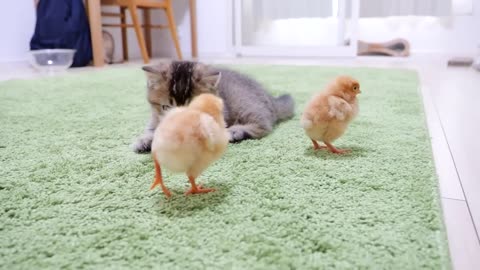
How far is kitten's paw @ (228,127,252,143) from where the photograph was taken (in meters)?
1.21

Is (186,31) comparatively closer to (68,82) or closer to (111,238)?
(68,82)

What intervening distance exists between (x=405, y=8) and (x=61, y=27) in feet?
12.4

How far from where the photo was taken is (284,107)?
152 cm

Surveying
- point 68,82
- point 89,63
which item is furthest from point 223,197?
point 89,63

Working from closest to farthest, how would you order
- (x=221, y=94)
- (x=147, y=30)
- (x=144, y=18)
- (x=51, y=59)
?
(x=221, y=94)
(x=51, y=59)
(x=144, y=18)
(x=147, y=30)

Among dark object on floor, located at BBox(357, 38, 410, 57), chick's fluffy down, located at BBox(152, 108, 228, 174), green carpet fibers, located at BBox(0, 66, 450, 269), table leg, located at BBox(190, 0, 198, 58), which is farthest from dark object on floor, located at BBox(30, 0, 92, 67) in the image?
chick's fluffy down, located at BBox(152, 108, 228, 174)

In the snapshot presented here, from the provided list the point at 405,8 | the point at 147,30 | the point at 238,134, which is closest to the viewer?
the point at 238,134

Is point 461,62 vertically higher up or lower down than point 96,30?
lower down

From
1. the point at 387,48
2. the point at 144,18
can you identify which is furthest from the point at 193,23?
the point at 387,48

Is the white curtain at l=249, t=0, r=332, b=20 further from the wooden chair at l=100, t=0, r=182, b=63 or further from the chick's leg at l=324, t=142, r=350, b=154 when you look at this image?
the chick's leg at l=324, t=142, r=350, b=154

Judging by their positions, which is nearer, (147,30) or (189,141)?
(189,141)

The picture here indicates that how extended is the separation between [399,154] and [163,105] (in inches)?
26.1

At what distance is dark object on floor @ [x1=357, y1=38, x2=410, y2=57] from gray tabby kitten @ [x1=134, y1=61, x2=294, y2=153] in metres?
3.63

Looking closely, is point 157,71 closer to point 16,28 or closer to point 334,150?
point 334,150
